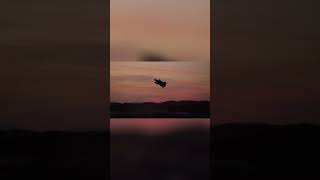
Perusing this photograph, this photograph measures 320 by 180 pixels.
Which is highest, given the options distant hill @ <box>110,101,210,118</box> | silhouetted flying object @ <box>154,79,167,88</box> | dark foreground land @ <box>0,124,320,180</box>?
silhouetted flying object @ <box>154,79,167,88</box>

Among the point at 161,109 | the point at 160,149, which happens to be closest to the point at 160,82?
the point at 161,109

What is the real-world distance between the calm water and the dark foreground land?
0.04m

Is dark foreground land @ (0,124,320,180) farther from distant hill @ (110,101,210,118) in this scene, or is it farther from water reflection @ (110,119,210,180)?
distant hill @ (110,101,210,118)

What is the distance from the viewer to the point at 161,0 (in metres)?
4.39

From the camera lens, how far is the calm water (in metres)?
4.32

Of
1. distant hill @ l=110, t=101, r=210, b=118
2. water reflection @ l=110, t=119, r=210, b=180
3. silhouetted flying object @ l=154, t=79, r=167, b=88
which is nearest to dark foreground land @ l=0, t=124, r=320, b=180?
water reflection @ l=110, t=119, r=210, b=180

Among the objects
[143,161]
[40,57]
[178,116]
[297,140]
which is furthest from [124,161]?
[297,140]

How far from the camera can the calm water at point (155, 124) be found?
432 cm

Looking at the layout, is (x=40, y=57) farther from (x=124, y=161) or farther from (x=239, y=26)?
(x=239, y=26)

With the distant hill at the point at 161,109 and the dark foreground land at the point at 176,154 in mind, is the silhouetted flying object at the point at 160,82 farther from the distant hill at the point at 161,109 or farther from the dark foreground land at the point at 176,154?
the dark foreground land at the point at 176,154

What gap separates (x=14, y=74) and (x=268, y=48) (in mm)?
1711

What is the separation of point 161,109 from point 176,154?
320 millimetres

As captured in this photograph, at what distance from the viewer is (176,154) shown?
4293mm

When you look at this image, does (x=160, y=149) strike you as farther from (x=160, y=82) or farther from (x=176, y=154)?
(x=160, y=82)
